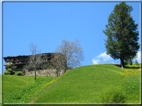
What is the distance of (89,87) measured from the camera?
22.0 meters

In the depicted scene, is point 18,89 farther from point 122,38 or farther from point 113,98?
point 122,38

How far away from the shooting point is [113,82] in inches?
913

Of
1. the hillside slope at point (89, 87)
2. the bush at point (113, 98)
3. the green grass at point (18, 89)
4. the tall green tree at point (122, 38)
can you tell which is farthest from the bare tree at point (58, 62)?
the bush at point (113, 98)

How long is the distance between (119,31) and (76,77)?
15888mm

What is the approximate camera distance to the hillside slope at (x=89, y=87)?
1941 centimetres

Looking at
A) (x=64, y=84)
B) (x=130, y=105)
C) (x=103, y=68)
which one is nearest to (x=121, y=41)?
(x=103, y=68)

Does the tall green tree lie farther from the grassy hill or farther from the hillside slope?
the hillside slope

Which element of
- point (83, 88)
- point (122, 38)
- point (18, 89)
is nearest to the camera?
point (83, 88)

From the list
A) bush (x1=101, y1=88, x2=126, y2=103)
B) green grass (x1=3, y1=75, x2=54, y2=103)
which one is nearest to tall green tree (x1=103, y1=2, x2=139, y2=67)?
green grass (x1=3, y1=75, x2=54, y2=103)

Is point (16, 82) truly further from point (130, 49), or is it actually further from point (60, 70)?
point (130, 49)

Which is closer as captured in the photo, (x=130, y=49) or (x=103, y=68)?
(x=103, y=68)

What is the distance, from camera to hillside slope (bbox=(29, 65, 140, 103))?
1941 centimetres

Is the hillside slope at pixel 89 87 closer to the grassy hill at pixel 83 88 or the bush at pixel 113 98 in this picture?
the grassy hill at pixel 83 88

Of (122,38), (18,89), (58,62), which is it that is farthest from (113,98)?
(122,38)
